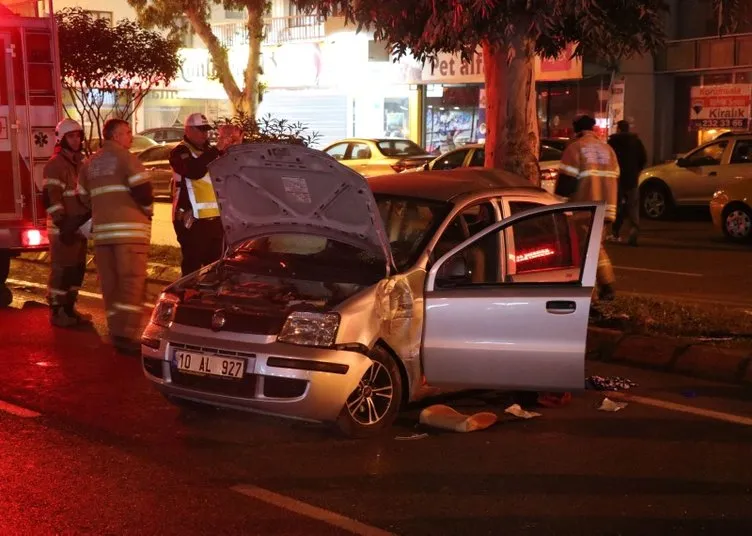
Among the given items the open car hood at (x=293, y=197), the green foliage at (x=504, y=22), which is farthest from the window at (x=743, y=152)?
the open car hood at (x=293, y=197)

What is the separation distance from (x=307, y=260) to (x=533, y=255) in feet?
4.93

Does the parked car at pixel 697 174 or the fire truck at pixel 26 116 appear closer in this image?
the fire truck at pixel 26 116

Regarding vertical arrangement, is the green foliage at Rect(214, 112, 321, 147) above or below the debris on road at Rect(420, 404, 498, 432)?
above

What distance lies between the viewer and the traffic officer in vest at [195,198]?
8.97 metres

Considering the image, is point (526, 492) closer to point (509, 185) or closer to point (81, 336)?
point (509, 185)

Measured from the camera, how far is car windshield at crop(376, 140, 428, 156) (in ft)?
74.2

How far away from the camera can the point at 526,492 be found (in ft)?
18.5

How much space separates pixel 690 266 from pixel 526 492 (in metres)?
8.81

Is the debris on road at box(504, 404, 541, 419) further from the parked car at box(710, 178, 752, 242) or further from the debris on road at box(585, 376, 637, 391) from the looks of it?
the parked car at box(710, 178, 752, 242)

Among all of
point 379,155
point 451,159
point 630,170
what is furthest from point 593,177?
point 379,155

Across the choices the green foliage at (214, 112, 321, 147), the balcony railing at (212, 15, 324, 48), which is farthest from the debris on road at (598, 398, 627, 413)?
the balcony railing at (212, 15, 324, 48)

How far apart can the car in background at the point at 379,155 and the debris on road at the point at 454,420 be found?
15104mm

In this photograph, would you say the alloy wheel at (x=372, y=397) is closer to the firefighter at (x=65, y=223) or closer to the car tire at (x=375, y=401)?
the car tire at (x=375, y=401)

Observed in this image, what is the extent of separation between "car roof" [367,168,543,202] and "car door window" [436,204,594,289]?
0.85 ft
